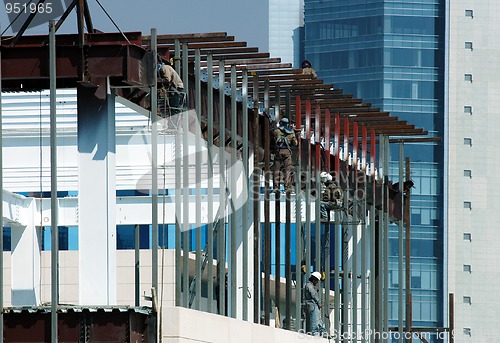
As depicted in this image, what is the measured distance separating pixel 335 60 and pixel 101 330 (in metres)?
136

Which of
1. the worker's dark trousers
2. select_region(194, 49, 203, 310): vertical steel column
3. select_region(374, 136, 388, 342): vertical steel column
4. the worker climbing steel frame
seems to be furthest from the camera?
select_region(374, 136, 388, 342): vertical steel column

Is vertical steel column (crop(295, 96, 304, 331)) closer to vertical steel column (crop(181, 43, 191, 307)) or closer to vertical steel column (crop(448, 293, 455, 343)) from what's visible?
vertical steel column (crop(181, 43, 191, 307))

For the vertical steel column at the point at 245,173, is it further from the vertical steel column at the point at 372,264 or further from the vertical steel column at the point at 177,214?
the vertical steel column at the point at 372,264

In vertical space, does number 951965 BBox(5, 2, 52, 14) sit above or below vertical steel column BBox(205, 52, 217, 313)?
above

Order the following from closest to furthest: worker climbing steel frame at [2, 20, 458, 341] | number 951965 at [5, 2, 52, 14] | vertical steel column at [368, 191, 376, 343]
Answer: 1. number 951965 at [5, 2, 52, 14]
2. worker climbing steel frame at [2, 20, 458, 341]
3. vertical steel column at [368, 191, 376, 343]

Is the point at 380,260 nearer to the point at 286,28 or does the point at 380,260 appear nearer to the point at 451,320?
the point at 451,320

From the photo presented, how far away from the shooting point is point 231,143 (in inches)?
1560

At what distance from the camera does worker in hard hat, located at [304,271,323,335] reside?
41156mm

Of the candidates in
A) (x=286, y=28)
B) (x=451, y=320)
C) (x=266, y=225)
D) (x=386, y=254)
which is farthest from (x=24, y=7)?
(x=286, y=28)

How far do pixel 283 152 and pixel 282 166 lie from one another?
408 millimetres

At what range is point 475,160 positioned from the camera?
15775cm

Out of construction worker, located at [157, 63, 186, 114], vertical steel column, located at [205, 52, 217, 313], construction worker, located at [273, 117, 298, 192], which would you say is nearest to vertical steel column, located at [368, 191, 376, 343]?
construction worker, located at [273, 117, 298, 192]

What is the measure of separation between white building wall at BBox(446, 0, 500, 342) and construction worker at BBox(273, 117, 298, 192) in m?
111

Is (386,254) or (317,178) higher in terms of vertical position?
(317,178)
